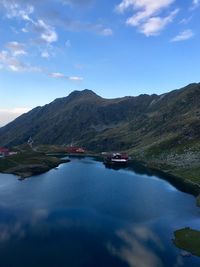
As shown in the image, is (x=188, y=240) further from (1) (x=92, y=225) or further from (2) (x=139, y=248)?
(1) (x=92, y=225)

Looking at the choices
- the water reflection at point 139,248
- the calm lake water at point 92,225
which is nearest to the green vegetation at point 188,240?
the calm lake water at point 92,225

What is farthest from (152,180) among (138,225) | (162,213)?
(138,225)

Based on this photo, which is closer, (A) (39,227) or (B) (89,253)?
(B) (89,253)

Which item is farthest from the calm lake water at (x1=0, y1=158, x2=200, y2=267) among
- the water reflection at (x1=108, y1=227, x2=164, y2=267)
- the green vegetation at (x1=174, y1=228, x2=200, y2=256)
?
the green vegetation at (x1=174, y1=228, x2=200, y2=256)

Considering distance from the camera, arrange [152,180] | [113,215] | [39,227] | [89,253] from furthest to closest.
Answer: [152,180], [113,215], [39,227], [89,253]

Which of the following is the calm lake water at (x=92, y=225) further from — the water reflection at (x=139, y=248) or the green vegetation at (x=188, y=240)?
the green vegetation at (x=188, y=240)

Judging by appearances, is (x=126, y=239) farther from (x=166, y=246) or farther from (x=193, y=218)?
(x=193, y=218)
